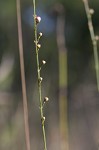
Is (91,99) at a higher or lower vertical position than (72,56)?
lower

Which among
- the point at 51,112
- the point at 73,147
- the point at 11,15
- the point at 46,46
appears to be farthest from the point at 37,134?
the point at 46,46

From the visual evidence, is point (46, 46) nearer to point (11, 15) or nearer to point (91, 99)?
point (11, 15)

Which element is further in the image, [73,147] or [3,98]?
[73,147]

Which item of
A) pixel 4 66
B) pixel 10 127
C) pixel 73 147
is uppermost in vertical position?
pixel 4 66

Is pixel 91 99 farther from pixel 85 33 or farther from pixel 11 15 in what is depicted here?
pixel 85 33

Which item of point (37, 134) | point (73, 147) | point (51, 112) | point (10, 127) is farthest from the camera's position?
point (51, 112)

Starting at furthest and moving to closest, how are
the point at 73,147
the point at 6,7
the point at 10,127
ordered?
the point at 6,7 → the point at 73,147 → the point at 10,127

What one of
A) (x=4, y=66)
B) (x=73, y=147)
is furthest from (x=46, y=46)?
(x=4, y=66)
